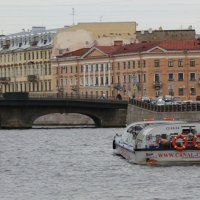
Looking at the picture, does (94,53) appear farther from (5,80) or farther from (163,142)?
(163,142)

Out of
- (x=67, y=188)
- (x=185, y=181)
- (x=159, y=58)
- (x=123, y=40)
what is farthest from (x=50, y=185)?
(x=123, y=40)

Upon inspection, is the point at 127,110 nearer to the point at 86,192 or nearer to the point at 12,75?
the point at 12,75

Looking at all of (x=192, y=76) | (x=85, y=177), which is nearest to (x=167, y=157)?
(x=85, y=177)

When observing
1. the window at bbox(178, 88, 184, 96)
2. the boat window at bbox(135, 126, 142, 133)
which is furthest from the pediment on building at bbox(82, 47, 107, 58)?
the boat window at bbox(135, 126, 142, 133)

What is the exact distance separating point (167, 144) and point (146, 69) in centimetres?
6513

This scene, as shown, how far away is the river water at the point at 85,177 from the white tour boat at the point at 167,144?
0.56 m

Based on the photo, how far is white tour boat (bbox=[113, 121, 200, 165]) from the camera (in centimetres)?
5059

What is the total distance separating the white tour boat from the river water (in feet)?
1.84

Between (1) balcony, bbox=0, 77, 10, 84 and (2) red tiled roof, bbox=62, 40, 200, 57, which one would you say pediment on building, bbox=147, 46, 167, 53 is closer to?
(2) red tiled roof, bbox=62, 40, 200, 57

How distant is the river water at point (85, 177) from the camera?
41344 millimetres

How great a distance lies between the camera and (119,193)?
41625mm

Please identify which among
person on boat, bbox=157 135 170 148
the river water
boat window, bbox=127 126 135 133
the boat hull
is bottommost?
the river water

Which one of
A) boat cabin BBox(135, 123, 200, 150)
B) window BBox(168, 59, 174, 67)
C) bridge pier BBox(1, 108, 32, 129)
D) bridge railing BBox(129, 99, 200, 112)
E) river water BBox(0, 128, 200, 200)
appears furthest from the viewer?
window BBox(168, 59, 174, 67)

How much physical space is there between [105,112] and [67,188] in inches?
2188
